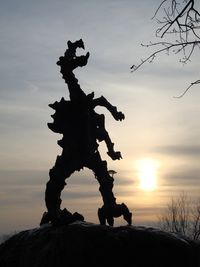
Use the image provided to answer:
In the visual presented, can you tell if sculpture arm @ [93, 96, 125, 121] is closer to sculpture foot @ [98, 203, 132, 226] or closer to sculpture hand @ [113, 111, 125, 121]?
sculpture hand @ [113, 111, 125, 121]

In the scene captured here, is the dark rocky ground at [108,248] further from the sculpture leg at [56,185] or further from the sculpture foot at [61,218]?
the sculpture leg at [56,185]

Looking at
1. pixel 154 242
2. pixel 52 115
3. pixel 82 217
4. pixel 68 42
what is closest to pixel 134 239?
pixel 154 242

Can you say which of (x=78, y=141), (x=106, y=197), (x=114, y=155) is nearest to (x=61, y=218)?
(x=106, y=197)

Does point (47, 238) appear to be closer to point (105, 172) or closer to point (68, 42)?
A: point (105, 172)

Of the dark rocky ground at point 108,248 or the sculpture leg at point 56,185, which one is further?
the sculpture leg at point 56,185

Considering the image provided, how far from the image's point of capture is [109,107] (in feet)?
34.0

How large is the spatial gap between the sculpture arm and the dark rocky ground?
273 centimetres

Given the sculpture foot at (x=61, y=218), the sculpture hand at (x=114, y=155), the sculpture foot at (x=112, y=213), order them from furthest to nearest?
1. the sculpture hand at (x=114, y=155)
2. the sculpture foot at (x=112, y=213)
3. the sculpture foot at (x=61, y=218)

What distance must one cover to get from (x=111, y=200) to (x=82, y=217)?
88 cm

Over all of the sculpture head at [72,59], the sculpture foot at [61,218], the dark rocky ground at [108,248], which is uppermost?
the sculpture head at [72,59]

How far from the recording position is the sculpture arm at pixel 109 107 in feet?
33.7

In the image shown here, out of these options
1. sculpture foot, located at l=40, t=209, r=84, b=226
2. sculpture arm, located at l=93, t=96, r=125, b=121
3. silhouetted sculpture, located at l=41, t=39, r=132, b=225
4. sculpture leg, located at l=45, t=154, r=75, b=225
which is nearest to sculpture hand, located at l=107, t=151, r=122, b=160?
silhouetted sculpture, located at l=41, t=39, r=132, b=225

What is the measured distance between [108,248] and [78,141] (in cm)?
291

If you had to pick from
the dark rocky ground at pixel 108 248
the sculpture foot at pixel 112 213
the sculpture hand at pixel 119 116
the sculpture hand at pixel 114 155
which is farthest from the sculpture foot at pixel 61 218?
the sculpture hand at pixel 119 116
